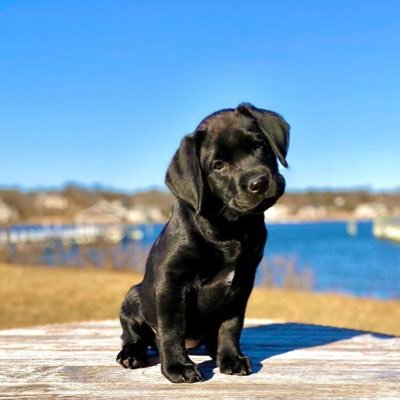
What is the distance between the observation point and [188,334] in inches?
122

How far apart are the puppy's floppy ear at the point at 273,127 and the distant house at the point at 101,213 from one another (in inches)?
3727

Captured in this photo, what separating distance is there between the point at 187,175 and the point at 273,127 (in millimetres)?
527

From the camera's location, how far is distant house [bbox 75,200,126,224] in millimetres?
98312

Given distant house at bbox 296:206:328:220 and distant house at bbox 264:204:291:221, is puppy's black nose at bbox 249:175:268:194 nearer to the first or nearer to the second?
distant house at bbox 264:204:291:221

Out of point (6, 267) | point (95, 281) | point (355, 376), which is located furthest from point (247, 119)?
point (6, 267)

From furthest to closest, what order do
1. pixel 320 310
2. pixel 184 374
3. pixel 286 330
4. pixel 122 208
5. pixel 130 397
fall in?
pixel 122 208 < pixel 320 310 < pixel 286 330 < pixel 184 374 < pixel 130 397

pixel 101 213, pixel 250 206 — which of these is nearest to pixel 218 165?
pixel 250 206

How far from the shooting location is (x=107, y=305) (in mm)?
15359

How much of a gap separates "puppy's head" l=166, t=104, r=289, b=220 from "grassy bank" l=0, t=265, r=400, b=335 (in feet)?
30.4

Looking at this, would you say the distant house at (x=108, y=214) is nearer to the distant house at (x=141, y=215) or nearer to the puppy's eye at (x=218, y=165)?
the distant house at (x=141, y=215)

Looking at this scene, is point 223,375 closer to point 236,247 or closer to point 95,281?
point 236,247

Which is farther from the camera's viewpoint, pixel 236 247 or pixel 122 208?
pixel 122 208

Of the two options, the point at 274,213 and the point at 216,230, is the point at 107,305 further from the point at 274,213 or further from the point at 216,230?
the point at 216,230

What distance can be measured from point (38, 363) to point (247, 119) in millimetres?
1793
